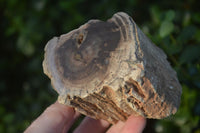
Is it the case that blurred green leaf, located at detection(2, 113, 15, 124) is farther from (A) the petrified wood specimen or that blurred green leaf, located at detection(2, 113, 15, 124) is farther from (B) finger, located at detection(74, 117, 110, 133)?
(A) the petrified wood specimen

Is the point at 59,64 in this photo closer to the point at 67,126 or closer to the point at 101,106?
the point at 101,106

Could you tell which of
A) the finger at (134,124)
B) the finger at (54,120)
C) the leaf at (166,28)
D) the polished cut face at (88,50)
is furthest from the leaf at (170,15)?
the finger at (54,120)

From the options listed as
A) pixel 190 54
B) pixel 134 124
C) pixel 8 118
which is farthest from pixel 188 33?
pixel 8 118

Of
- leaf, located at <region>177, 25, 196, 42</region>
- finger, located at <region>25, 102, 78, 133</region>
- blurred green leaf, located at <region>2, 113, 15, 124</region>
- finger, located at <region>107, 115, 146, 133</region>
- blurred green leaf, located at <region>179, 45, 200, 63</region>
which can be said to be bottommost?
finger, located at <region>107, 115, 146, 133</region>

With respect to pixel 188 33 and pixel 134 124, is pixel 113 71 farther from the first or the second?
pixel 188 33

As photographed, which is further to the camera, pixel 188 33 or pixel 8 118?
pixel 8 118

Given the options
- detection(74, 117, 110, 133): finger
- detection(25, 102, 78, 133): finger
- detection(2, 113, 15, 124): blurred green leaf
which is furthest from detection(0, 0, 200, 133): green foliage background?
detection(25, 102, 78, 133): finger

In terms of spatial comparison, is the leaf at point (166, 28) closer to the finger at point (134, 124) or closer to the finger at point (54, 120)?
the finger at point (134, 124)
